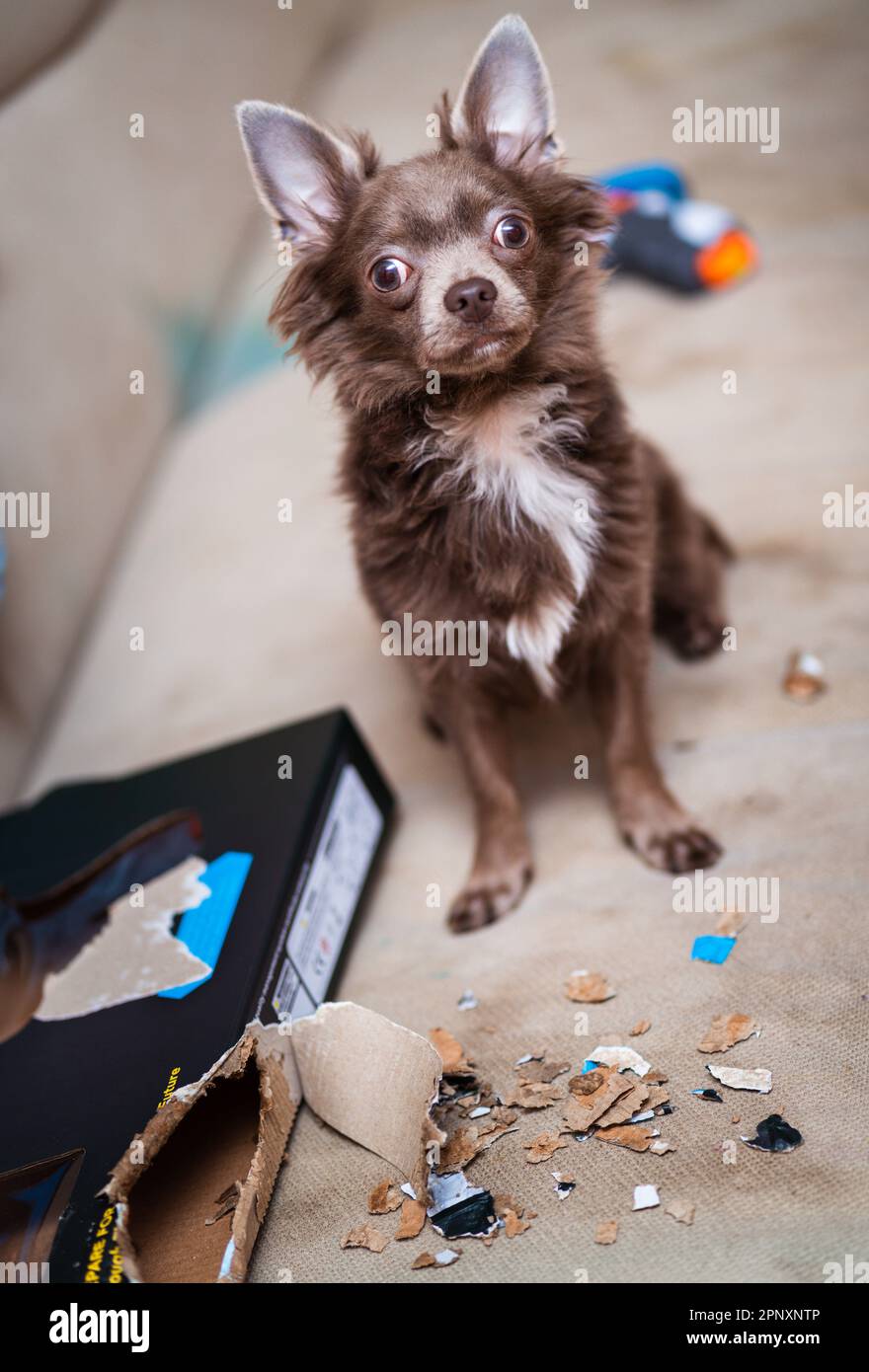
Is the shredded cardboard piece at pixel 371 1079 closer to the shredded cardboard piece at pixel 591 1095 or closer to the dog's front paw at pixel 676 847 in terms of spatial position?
the shredded cardboard piece at pixel 591 1095

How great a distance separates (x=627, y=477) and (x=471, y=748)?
576 mm

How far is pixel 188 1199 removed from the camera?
1716mm

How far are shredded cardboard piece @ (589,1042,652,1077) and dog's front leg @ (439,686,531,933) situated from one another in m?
0.48

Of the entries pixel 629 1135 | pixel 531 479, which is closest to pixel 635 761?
pixel 531 479

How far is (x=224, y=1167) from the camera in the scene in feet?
5.78

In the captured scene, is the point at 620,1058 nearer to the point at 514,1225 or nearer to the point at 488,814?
the point at 514,1225

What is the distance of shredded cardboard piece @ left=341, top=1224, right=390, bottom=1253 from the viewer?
163cm

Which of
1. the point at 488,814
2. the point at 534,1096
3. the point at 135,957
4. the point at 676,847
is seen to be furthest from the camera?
the point at 488,814

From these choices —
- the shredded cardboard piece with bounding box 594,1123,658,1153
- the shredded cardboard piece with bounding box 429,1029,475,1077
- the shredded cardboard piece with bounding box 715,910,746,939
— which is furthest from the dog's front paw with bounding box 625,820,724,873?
the shredded cardboard piece with bounding box 594,1123,658,1153

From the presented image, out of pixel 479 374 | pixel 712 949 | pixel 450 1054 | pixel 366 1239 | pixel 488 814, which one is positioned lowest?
pixel 366 1239

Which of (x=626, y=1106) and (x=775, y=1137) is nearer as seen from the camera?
(x=775, y=1137)

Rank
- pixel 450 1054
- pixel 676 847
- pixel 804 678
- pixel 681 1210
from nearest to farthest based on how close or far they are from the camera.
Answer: pixel 681 1210, pixel 450 1054, pixel 676 847, pixel 804 678

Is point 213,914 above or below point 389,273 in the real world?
below

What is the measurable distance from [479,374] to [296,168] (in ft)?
1.55
